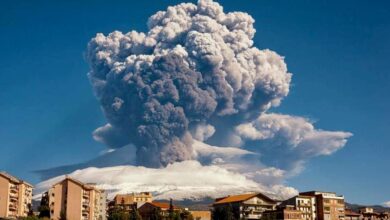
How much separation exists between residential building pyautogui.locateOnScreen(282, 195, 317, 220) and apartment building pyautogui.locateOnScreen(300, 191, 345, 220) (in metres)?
0.96

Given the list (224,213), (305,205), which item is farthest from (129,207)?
(305,205)

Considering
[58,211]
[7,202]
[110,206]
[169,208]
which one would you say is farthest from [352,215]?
[7,202]

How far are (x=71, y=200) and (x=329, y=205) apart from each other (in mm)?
49296

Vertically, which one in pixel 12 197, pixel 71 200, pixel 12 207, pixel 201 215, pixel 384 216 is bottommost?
pixel 384 216

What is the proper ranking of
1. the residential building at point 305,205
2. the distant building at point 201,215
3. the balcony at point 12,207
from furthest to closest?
the distant building at point 201,215 < the residential building at point 305,205 < the balcony at point 12,207

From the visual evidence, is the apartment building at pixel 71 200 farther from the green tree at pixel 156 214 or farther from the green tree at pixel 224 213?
the green tree at pixel 224 213

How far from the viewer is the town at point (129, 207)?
102375mm

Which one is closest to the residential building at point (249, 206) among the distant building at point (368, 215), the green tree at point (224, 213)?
the green tree at point (224, 213)

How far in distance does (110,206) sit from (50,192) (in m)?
34.0

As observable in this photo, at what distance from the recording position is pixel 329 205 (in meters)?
120

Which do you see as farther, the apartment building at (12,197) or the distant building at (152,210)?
the distant building at (152,210)

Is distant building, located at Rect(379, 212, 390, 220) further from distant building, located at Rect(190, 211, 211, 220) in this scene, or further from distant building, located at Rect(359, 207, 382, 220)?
distant building, located at Rect(190, 211, 211, 220)

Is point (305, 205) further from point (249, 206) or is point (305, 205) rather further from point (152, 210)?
point (152, 210)

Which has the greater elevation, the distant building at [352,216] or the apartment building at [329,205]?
the apartment building at [329,205]
